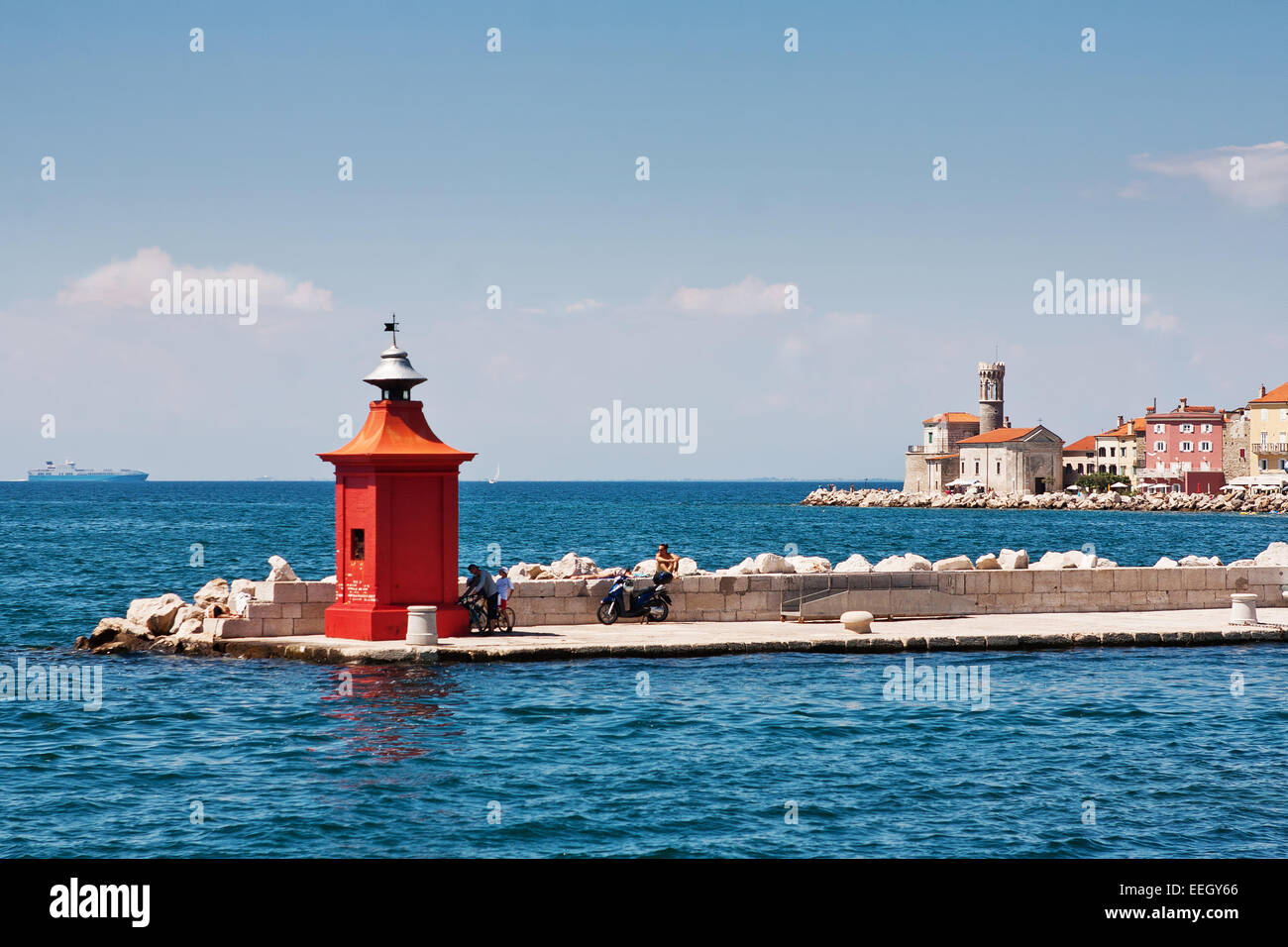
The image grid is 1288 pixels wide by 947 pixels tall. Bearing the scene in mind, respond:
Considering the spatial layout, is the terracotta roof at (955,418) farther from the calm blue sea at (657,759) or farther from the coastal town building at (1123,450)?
the calm blue sea at (657,759)

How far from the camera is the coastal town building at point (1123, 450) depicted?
139 m

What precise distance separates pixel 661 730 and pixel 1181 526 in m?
88.3

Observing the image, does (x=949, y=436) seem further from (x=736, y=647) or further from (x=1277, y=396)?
(x=736, y=647)

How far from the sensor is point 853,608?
76.0 ft

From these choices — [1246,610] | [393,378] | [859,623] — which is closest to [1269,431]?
[1246,610]

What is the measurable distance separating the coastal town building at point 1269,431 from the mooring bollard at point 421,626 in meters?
122

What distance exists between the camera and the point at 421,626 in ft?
64.4

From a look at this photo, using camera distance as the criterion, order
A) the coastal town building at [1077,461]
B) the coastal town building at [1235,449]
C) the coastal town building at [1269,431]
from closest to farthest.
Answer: the coastal town building at [1269,431]
the coastal town building at [1235,449]
the coastal town building at [1077,461]

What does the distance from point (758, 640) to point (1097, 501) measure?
11091 cm

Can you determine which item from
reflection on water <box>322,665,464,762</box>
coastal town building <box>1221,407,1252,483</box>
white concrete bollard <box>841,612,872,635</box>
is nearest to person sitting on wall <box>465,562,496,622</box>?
reflection on water <box>322,665,464,762</box>

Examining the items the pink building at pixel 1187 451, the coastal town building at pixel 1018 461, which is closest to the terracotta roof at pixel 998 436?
the coastal town building at pixel 1018 461

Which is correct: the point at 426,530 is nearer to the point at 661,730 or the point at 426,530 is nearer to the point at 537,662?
the point at 537,662
